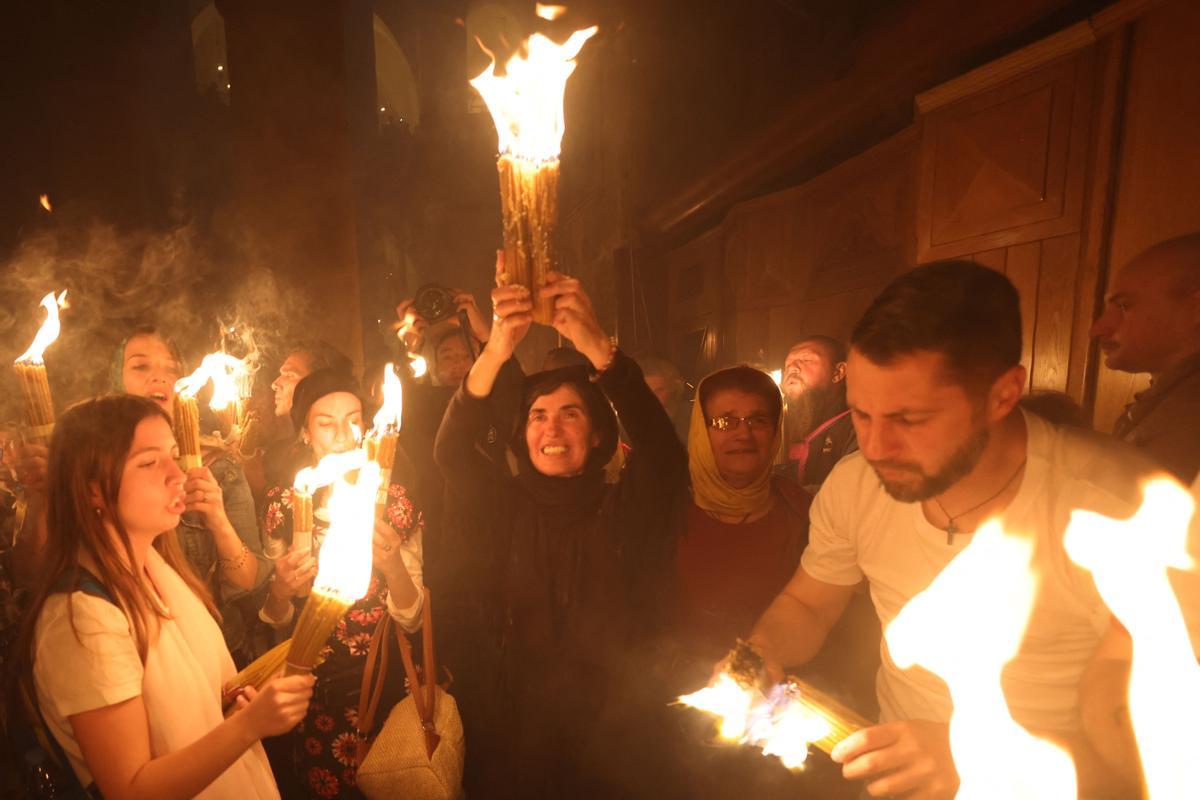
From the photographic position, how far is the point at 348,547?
1.43m

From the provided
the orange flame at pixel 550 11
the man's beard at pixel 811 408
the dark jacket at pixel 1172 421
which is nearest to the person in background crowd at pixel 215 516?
the dark jacket at pixel 1172 421

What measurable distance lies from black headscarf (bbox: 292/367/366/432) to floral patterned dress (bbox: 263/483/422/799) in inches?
20.6

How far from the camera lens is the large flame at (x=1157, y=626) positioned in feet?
3.43

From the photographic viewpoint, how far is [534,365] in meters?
13.1

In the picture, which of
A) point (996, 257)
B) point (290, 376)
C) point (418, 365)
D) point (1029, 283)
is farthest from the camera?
point (290, 376)

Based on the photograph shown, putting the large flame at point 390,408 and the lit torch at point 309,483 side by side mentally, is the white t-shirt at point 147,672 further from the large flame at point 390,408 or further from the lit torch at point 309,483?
the large flame at point 390,408

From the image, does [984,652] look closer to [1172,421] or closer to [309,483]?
[1172,421]

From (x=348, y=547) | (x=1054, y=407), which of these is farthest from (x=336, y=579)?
(x=1054, y=407)

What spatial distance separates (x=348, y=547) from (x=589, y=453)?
128 cm

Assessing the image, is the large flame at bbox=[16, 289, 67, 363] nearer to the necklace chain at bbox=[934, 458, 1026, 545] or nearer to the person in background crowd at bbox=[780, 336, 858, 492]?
the necklace chain at bbox=[934, 458, 1026, 545]

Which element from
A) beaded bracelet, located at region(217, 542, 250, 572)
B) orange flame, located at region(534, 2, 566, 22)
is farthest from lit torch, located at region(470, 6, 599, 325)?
orange flame, located at region(534, 2, 566, 22)

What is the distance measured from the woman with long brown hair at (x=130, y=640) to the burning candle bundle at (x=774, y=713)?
112cm

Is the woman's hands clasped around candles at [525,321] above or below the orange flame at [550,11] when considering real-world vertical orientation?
below

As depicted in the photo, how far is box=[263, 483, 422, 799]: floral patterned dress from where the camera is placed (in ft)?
8.83
